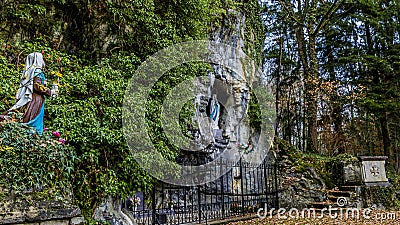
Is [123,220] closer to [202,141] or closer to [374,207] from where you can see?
[202,141]

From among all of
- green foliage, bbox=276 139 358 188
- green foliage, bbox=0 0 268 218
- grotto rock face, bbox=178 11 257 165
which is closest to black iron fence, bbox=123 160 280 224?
green foliage, bbox=276 139 358 188

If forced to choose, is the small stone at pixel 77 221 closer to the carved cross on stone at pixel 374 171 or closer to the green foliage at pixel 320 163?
the green foliage at pixel 320 163

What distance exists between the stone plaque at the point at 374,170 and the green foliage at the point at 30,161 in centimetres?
860

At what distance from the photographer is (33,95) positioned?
395 cm


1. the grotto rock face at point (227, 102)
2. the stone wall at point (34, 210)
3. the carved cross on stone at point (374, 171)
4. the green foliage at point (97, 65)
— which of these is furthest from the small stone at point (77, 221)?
the carved cross on stone at point (374, 171)

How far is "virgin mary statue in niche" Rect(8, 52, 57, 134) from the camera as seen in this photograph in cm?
389

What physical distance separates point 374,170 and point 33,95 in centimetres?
935

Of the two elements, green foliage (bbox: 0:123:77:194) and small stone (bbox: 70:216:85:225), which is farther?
small stone (bbox: 70:216:85:225)

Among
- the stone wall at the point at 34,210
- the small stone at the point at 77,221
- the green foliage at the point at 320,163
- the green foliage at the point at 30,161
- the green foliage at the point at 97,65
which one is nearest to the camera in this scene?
the stone wall at the point at 34,210

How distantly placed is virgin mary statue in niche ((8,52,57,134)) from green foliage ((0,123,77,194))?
0.17m

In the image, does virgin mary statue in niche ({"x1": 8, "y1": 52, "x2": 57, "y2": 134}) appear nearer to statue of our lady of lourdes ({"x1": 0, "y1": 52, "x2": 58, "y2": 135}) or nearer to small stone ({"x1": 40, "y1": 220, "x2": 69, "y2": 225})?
statue of our lady of lourdes ({"x1": 0, "y1": 52, "x2": 58, "y2": 135})

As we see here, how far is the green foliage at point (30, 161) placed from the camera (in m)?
3.33

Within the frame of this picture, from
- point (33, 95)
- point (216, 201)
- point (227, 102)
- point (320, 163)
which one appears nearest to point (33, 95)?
point (33, 95)

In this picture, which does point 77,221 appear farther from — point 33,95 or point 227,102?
point 227,102
